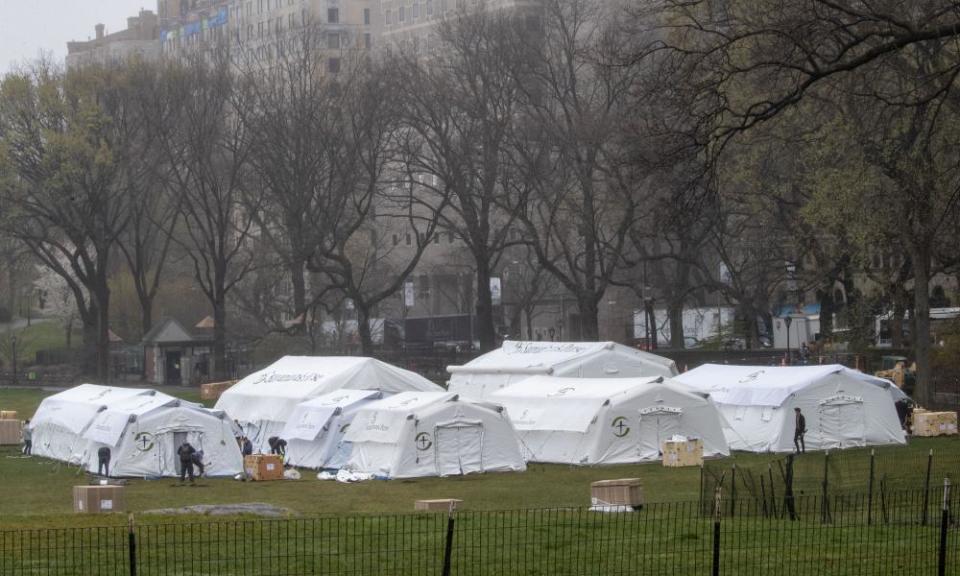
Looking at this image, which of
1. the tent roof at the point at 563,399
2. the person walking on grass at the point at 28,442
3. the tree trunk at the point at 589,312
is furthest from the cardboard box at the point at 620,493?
the tree trunk at the point at 589,312

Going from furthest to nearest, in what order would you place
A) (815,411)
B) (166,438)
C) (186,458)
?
1. (815,411)
2. (166,438)
3. (186,458)

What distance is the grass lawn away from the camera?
29.7 meters

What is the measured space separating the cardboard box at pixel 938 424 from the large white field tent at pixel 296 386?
16.0 metres

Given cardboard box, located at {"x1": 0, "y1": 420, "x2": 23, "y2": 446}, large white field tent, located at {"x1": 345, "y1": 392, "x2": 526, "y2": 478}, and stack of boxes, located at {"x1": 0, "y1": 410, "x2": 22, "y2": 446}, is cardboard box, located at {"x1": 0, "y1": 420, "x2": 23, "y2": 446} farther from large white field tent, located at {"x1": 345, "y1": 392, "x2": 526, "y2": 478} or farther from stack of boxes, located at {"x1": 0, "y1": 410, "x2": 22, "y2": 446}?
large white field tent, located at {"x1": 345, "y1": 392, "x2": 526, "y2": 478}

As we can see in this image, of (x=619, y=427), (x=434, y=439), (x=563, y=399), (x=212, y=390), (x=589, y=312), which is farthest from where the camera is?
(x=212, y=390)

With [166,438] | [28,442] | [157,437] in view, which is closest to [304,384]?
[166,438]

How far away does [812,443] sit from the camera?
41.8m

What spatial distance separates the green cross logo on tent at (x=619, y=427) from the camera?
39875mm

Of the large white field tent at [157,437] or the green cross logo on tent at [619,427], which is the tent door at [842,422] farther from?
the large white field tent at [157,437]

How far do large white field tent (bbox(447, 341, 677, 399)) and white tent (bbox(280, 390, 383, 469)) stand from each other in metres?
A: 8.08

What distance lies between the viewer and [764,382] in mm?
43156

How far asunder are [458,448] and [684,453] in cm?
613

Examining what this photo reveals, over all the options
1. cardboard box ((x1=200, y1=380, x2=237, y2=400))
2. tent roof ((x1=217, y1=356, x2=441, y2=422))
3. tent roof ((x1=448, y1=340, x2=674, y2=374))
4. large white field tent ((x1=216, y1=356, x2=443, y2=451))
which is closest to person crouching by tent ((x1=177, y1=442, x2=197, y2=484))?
large white field tent ((x1=216, y1=356, x2=443, y2=451))

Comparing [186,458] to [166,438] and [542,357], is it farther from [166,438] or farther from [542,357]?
[542,357]
